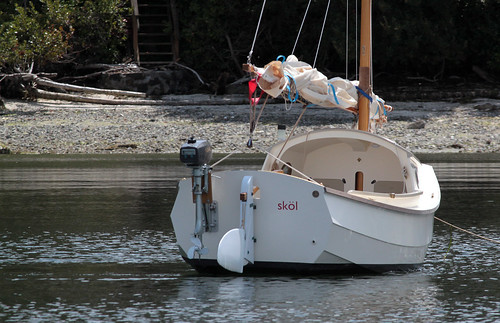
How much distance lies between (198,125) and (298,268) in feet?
66.9

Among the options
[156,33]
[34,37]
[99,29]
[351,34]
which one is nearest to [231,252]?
[351,34]

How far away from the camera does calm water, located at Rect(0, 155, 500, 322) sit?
9.65m

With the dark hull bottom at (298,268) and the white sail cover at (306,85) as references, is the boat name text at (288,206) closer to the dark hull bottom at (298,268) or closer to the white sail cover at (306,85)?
the dark hull bottom at (298,268)

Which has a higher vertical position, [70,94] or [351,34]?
[351,34]

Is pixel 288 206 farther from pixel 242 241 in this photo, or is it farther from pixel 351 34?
pixel 351 34

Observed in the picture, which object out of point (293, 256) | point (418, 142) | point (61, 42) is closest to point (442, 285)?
point (293, 256)

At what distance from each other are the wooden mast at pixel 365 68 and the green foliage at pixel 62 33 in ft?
70.8

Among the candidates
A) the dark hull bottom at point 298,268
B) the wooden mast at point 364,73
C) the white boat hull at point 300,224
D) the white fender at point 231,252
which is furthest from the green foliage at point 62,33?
the white fender at point 231,252

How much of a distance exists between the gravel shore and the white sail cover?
1551cm

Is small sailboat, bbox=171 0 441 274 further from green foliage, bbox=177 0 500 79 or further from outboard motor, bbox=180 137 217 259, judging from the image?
green foliage, bbox=177 0 500 79

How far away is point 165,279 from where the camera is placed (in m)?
11.4

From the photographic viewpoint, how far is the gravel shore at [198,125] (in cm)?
A: 2962

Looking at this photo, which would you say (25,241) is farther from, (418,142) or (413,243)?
(418,142)

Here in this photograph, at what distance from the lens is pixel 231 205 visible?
10930 mm
